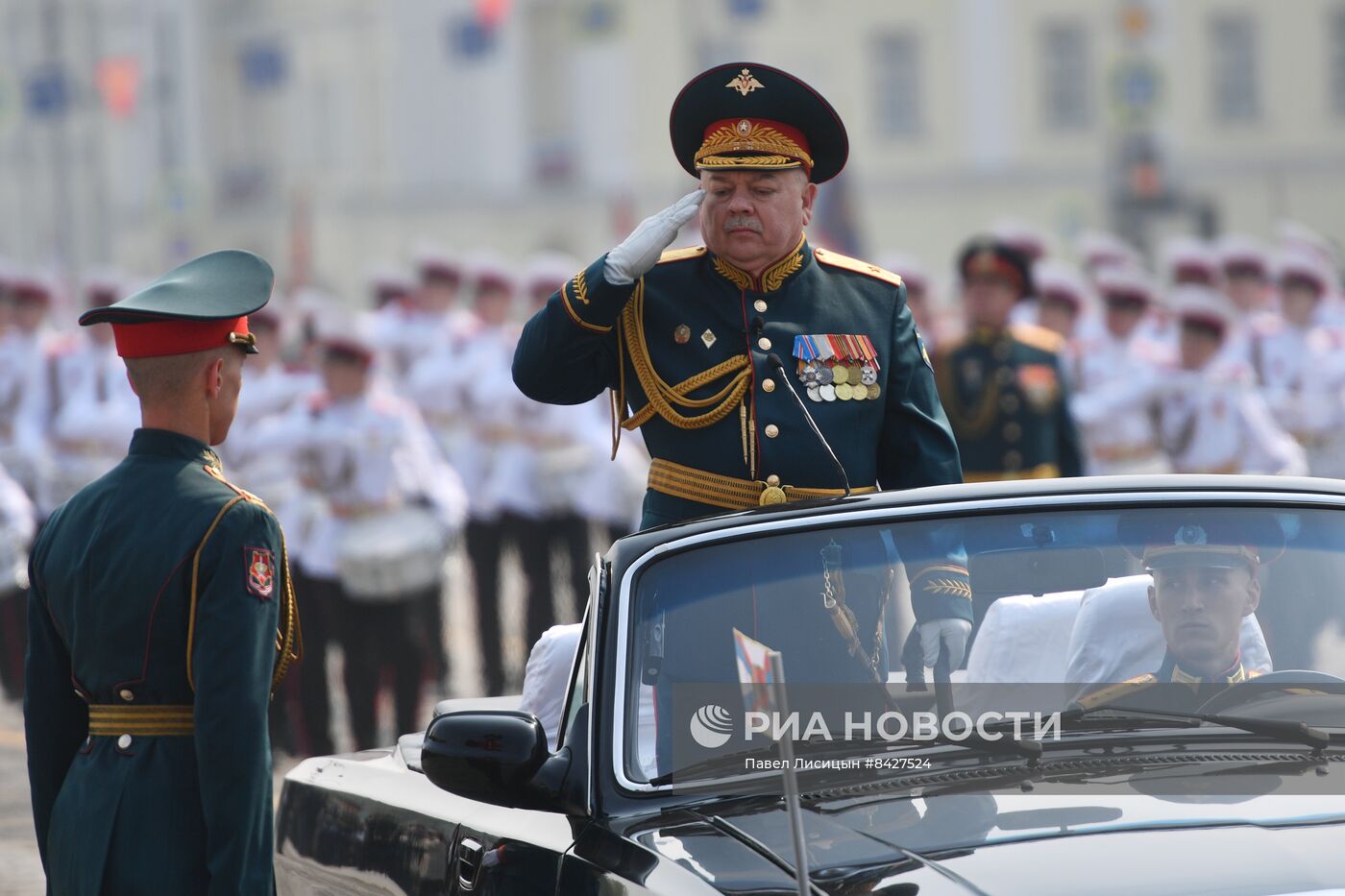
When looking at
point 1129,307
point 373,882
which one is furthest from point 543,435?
point 373,882

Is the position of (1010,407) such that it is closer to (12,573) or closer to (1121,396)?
(1121,396)

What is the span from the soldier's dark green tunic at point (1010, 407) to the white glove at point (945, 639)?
668 centimetres

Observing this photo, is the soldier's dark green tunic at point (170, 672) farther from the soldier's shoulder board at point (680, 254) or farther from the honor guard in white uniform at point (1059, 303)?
the honor guard in white uniform at point (1059, 303)

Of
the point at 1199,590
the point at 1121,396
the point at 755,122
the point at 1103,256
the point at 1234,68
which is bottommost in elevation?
the point at 1199,590

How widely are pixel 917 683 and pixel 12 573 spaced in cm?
1012

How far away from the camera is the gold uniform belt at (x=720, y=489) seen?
553 centimetres

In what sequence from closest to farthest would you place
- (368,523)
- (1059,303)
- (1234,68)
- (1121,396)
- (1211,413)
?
(368,523) < (1211,413) < (1121,396) < (1059,303) < (1234,68)

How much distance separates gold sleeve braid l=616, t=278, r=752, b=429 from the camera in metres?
5.62

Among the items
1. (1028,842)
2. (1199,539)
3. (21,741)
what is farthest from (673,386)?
(21,741)

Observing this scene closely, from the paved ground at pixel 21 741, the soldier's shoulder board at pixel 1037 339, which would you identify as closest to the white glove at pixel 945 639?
the paved ground at pixel 21 741

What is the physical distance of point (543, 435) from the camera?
47.2 feet

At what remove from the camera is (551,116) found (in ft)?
208

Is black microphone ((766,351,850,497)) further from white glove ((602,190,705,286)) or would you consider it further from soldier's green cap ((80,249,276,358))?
soldier's green cap ((80,249,276,358))

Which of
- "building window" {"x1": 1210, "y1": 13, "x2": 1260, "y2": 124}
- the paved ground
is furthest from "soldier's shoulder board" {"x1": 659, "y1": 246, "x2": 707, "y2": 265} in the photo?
"building window" {"x1": 1210, "y1": 13, "x2": 1260, "y2": 124}
